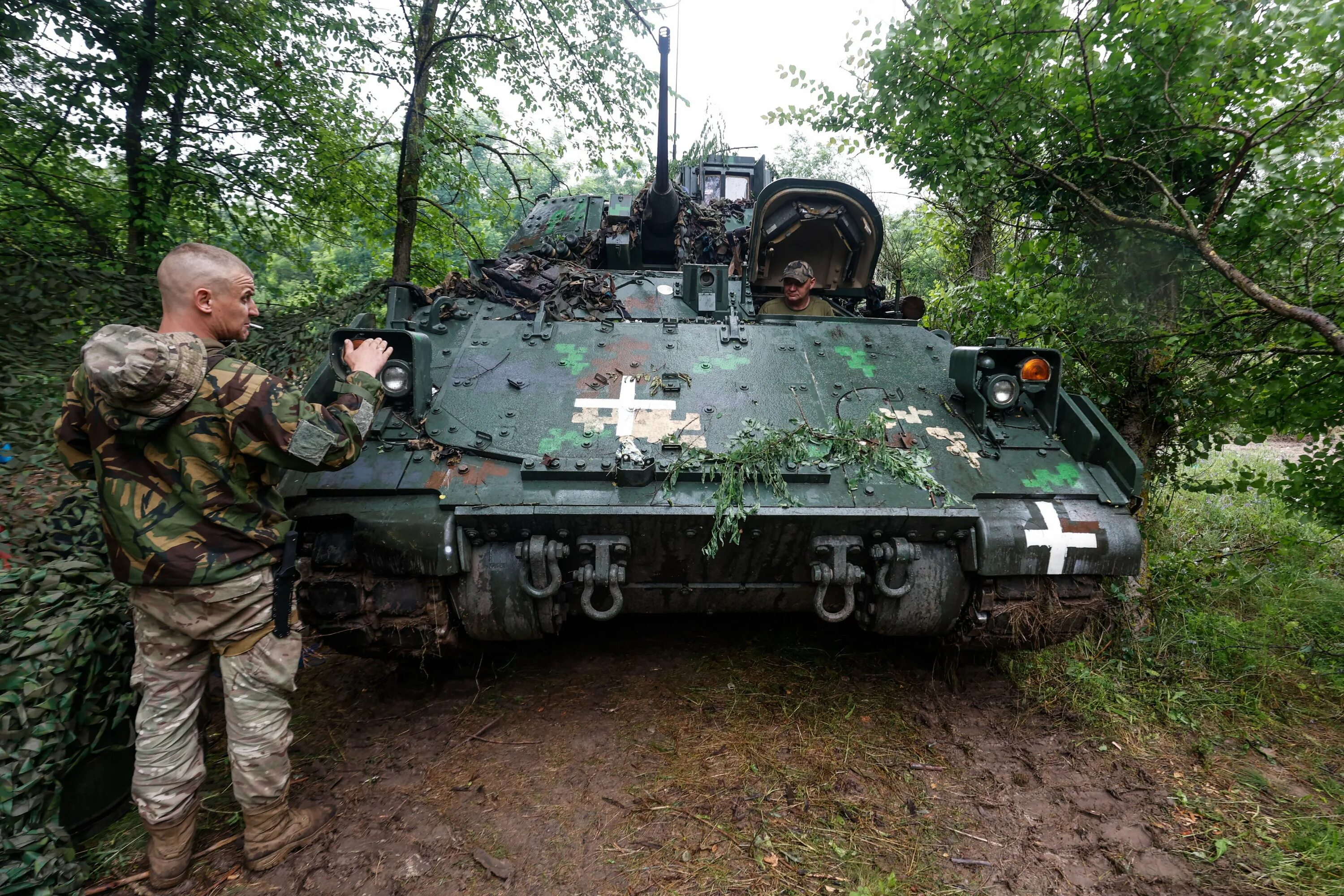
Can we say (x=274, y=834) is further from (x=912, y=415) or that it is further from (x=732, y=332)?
(x=912, y=415)

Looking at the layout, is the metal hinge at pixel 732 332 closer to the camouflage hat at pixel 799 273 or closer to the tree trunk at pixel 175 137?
the camouflage hat at pixel 799 273

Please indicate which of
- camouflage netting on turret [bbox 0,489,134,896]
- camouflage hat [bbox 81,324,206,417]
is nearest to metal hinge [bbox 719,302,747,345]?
camouflage hat [bbox 81,324,206,417]

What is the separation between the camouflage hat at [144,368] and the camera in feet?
6.59

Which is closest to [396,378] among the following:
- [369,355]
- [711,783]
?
[369,355]

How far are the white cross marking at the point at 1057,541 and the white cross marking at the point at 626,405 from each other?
1654mm

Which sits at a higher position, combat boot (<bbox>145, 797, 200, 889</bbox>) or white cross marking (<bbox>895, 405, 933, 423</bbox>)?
white cross marking (<bbox>895, 405, 933, 423</bbox>)

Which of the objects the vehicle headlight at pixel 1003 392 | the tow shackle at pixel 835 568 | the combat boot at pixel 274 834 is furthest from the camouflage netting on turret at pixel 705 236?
the combat boot at pixel 274 834

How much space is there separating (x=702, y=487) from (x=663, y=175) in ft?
10.3

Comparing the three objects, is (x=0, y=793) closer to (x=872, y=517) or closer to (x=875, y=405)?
(x=872, y=517)

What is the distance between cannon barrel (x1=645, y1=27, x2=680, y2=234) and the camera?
450cm

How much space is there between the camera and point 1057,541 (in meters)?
2.89

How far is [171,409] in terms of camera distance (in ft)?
6.97

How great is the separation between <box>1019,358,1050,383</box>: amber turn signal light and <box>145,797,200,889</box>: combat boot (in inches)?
154

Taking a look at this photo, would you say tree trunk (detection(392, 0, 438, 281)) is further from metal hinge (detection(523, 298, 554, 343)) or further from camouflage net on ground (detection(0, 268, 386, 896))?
metal hinge (detection(523, 298, 554, 343))
